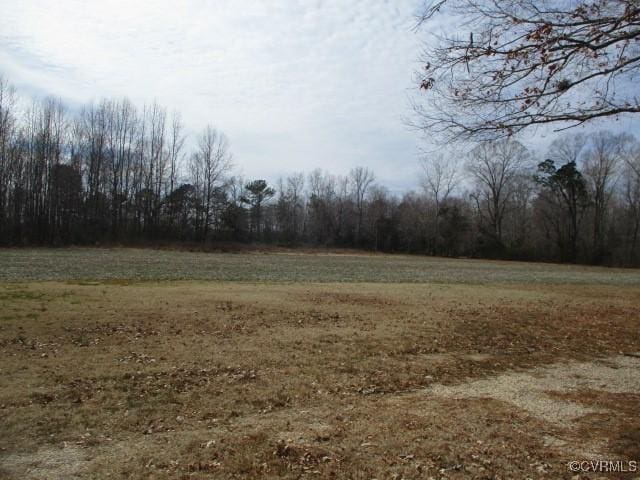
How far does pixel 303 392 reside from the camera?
22.0 feet

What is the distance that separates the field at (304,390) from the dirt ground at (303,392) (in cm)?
3

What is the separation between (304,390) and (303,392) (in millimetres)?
87

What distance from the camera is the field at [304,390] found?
177 inches

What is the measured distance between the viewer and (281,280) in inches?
902

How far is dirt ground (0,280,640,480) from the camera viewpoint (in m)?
4.49

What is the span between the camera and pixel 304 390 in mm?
6793

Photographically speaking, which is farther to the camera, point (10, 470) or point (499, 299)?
point (499, 299)

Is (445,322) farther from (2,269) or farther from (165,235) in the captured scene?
(165,235)

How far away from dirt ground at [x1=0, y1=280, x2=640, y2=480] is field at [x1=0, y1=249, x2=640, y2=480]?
1.2 inches

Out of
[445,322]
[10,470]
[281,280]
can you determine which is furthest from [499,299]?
[10,470]

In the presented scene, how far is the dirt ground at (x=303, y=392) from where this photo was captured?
→ 4.49 m

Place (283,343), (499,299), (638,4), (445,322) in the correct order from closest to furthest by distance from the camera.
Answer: (638,4), (283,343), (445,322), (499,299)

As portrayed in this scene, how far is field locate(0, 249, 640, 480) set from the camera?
14.8 feet

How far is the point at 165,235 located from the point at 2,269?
1530 inches
